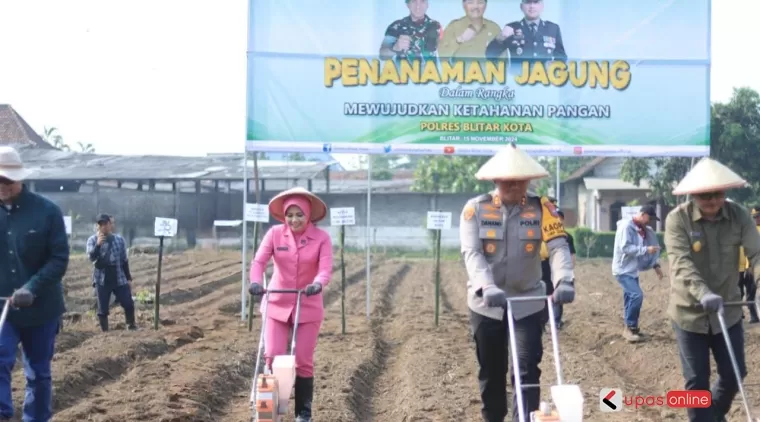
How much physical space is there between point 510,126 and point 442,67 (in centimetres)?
122

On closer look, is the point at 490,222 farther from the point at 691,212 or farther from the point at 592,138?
the point at 592,138

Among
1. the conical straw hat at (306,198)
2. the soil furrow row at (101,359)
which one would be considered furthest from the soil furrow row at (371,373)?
the soil furrow row at (101,359)

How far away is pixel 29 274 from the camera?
5.46 meters

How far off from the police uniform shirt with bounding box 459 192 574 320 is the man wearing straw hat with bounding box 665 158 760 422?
2.34ft

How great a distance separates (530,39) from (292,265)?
6823 millimetres

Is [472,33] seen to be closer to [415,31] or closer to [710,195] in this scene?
[415,31]

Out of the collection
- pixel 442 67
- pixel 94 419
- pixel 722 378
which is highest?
pixel 442 67

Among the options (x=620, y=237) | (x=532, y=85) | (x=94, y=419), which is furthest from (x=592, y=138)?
(x=94, y=419)

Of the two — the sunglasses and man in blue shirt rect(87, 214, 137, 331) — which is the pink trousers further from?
man in blue shirt rect(87, 214, 137, 331)

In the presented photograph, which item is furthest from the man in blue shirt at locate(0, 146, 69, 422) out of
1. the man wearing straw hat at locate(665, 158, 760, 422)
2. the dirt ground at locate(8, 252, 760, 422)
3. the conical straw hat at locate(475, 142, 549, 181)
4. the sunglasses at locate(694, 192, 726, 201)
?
the sunglasses at locate(694, 192, 726, 201)

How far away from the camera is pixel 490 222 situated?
528 cm

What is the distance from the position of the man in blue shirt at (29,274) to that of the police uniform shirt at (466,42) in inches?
289

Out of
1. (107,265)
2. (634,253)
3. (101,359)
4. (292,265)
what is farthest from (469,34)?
(292,265)

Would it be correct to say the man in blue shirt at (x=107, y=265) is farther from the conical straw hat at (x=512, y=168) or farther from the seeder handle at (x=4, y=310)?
the conical straw hat at (x=512, y=168)
